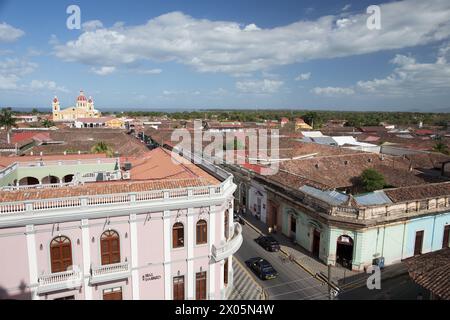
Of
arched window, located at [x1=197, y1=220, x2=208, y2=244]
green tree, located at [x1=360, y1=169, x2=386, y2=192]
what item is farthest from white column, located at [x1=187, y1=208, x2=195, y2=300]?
green tree, located at [x1=360, y1=169, x2=386, y2=192]

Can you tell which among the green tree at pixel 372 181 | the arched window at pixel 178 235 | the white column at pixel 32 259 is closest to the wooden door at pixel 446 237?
the green tree at pixel 372 181

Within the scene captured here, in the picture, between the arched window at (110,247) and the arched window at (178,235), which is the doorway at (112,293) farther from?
the arched window at (178,235)

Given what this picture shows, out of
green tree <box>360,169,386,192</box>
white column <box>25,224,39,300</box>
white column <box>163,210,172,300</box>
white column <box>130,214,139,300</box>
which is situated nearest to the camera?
white column <box>25,224,39,300</box>

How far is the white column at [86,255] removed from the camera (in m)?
16.0

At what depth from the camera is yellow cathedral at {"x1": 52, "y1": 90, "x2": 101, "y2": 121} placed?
145000 mm

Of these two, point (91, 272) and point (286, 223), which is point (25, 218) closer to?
point (91, 272)

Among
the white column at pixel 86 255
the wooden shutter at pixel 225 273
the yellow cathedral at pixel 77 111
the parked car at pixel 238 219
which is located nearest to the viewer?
the white column at pixel 86 255

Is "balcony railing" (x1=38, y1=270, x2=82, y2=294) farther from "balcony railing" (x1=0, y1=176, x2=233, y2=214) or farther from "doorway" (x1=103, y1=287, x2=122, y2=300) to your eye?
"balcony railing" (x1=0, y1=176, x2=233, y2=214)

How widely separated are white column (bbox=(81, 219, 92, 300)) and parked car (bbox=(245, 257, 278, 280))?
441 inches

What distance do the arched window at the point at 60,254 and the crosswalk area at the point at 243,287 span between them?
9.67m
